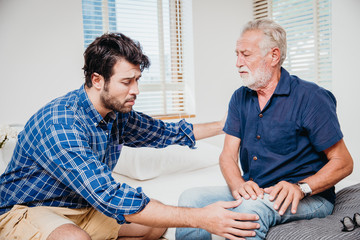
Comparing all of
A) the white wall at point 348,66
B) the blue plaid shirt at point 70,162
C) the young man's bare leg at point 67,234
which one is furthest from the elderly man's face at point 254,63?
the white wall at point 348,66

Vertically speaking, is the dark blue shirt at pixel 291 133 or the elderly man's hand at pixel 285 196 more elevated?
the dark blue shirt at pixel 291 133

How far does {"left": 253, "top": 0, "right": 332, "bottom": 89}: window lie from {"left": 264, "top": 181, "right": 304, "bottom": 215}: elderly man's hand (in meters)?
2.18

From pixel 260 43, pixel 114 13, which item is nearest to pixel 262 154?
pixel 260 43

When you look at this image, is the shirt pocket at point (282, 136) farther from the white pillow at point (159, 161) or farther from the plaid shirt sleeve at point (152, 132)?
the white pillow at point (159, 161)

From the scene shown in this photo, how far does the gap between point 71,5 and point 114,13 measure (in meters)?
0.49

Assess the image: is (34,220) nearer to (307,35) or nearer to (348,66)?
(348,66)

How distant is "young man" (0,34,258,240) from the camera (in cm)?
114

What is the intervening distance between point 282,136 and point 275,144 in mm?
49

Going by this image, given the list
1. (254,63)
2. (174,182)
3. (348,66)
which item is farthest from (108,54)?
(348,66)

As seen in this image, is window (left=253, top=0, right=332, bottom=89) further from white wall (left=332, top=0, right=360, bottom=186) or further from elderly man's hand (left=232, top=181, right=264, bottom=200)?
elderly man's hand (left=232, top=181, right=264, bottom=200)

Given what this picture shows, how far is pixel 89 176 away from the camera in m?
1.13

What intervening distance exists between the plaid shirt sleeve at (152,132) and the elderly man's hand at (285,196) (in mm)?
771

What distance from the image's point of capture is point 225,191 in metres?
1.54

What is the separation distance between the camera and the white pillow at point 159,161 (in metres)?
2.25
